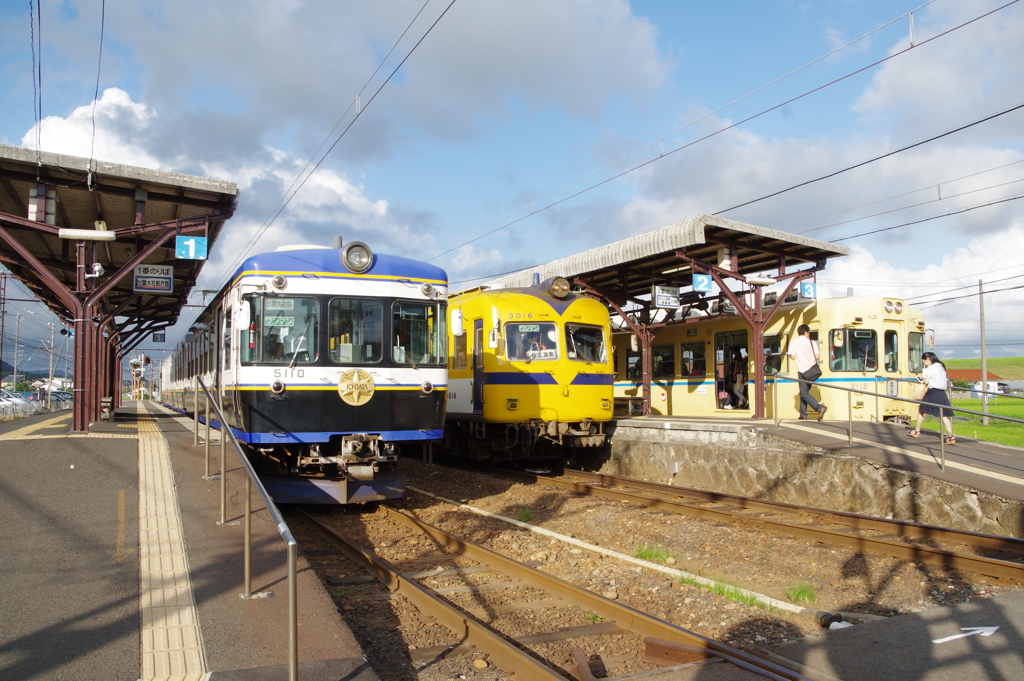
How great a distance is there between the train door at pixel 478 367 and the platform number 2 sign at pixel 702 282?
4578mm

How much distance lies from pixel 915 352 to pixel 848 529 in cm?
843

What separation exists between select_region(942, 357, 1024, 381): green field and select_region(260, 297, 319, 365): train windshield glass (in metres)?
106

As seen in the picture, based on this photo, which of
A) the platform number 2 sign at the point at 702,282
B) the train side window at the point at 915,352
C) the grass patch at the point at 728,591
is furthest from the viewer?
the train side window at the point at 915,352

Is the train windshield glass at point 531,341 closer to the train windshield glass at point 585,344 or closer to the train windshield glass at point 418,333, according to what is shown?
the train windshield glass at point 585,344

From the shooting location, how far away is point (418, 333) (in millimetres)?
9516

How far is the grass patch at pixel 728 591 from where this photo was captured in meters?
5.82

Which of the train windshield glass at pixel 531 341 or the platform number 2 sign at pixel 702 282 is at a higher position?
the platform number 2 sign at pixel 702 282

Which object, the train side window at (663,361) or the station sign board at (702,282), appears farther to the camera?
the train side window at (663,361)

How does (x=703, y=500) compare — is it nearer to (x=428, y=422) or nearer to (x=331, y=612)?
(x=428, y=422)

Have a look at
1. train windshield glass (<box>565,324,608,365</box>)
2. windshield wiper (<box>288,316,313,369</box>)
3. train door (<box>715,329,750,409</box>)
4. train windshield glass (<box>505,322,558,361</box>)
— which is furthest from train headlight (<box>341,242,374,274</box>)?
train door (<box>715,329,750,409</box>)

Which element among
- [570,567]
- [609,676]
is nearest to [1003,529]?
[570,567]

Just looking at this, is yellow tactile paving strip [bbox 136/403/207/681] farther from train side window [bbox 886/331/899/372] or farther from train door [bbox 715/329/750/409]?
train side window [bbox 886/331/899/372]

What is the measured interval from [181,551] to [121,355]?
33.0 meters

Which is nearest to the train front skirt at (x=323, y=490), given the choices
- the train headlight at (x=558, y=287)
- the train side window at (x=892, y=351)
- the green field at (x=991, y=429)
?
the train headlight at (x=558, y=287)
